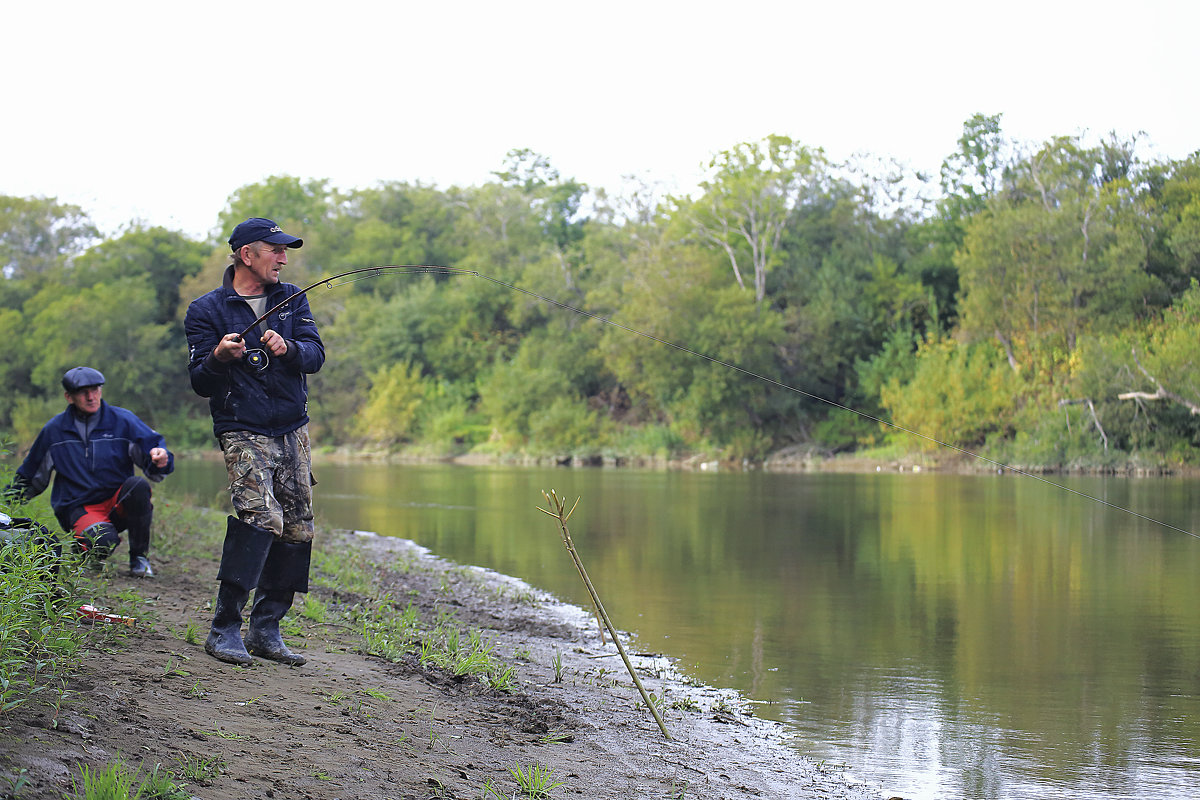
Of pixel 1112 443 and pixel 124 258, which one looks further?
pixel 124 258

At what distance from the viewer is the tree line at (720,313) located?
3578 centimetres

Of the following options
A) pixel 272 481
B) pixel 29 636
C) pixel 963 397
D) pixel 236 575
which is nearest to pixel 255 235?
pixel 272 481

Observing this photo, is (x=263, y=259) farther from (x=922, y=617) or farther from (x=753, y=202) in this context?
(x=753, y=202)

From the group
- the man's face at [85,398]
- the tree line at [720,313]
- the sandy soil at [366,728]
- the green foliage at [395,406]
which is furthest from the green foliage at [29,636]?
the green foliage at [395,406]

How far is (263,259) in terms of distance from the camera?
5.00 m

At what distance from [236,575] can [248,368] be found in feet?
2.87

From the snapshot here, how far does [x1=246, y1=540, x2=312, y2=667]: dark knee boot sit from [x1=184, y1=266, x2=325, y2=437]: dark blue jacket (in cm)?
56

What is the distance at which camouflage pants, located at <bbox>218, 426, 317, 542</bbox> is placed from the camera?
4.72m

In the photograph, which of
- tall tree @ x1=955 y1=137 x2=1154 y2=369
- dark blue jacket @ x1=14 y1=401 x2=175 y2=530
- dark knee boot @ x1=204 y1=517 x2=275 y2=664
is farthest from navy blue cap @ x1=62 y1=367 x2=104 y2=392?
tall tree @ x1=955 y1=137 x2=1154 y2=369

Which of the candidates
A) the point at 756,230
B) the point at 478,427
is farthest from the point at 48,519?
the point at 478,427

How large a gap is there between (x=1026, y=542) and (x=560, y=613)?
7.67 m

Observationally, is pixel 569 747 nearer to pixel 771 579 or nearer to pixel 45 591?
pixel 45 591

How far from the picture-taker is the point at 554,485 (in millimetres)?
27359

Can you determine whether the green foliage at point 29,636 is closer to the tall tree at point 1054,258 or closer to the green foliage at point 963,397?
the green foliage at point 963,397
